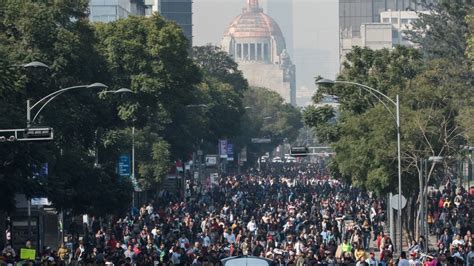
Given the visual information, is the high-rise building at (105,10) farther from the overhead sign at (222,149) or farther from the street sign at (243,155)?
the street sign at (243,155)

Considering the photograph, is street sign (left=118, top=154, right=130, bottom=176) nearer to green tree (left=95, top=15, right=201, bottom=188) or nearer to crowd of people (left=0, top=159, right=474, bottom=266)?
green tree (left=95, top=15, right=201, bottom=188)

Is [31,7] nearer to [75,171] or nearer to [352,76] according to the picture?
[75,171]

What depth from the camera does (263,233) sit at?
204 ft

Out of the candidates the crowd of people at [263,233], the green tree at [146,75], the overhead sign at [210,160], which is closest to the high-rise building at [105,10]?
the overhead sign at [210,160]

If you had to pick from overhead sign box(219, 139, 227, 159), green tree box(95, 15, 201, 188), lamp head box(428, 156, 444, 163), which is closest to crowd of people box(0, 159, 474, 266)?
lamp head box(428, 156, 444, 163)

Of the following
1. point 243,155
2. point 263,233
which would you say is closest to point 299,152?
point 263,233

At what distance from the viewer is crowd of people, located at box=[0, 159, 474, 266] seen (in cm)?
4847

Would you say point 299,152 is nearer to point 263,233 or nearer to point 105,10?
point 263,233

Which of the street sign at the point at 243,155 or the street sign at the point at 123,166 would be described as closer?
the street sign at the point at 123,166

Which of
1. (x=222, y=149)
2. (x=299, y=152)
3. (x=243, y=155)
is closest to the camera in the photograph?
(x=299, y=152)

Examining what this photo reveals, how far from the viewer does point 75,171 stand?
59.2 meters

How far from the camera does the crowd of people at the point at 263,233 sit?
159 feet

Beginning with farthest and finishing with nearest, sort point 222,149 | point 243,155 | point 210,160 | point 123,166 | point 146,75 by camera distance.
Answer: point 243,155, point 222,149, point 210,160, point 146,75, point 123,166

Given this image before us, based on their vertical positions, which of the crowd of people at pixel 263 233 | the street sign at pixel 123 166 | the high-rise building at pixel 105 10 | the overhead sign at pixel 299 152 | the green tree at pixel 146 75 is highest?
the high-rise building at pixel 105 10
